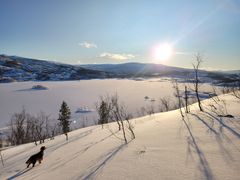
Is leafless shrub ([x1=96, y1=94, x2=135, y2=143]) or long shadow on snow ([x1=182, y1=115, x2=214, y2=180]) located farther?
leafless shrub ([x1=96, y1=94, x2=135, y2=143])

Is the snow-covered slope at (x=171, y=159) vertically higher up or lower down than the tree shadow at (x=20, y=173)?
higher up

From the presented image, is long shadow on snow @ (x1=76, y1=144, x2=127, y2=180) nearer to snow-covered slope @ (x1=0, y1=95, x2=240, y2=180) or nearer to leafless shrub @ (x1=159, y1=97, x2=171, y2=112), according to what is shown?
snow-covered slope @ (x1=0, y1=95, x2=240, y2=180)

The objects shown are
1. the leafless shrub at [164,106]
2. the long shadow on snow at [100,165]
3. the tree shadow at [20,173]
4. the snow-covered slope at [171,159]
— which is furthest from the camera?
the leafless shrub at [164,106]

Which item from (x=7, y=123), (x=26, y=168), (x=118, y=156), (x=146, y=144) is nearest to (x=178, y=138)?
(x=146, y=144)

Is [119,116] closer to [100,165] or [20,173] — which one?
[20,173]

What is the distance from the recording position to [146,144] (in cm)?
701

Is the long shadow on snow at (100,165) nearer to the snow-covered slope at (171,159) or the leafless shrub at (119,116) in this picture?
the snow-covered slope at (171,159)

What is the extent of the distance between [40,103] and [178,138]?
101964 mm

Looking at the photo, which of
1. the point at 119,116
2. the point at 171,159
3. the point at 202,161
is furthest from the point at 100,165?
the point at 119,116

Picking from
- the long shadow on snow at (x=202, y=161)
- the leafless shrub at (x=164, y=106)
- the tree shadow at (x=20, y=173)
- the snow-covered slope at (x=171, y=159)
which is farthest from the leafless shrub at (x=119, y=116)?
the leafless shrub at (x=164, y=106)

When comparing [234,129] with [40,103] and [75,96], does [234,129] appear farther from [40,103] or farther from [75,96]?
[75,96]

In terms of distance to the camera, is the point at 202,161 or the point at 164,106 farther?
the point at 164,106

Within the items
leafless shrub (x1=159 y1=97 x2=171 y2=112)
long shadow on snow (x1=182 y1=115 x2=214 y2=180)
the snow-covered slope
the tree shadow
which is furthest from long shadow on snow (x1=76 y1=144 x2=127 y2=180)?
leafless shrub (x1=159 y1=97 x2=171 y2=112)

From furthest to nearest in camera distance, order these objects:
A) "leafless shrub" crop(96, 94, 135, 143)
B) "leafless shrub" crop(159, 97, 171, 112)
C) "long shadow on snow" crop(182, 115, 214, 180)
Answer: "leafless shrub" crop(159, 97, 171, 112)
"leafless shrub" crop(96, 94, 135, 143)
"long shadow on snow" crop(182, 115, 214, 180)
